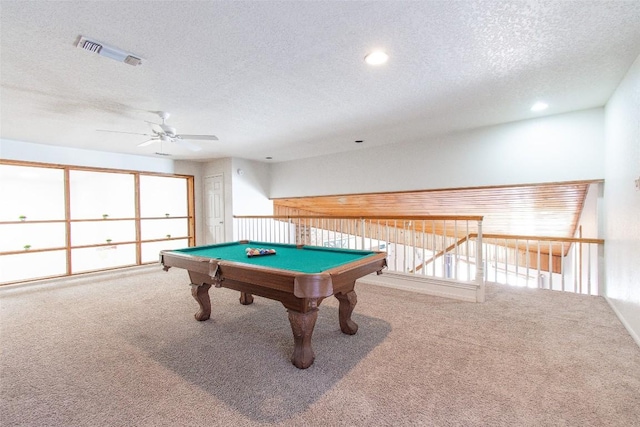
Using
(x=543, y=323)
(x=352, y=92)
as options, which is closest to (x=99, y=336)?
(x=352, y=92)

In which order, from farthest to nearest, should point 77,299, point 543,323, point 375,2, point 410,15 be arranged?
1. point 77,299
2. point 543,323
3. point 410,15
4. point 375,2

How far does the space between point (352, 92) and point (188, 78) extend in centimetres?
153

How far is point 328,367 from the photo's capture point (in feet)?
6.63

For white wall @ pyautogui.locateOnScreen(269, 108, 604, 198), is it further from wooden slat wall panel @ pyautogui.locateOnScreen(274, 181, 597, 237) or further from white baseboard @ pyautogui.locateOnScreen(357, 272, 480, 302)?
white baseboard @ pyautogui.locateOnScreen(357, 272, 480, 302)

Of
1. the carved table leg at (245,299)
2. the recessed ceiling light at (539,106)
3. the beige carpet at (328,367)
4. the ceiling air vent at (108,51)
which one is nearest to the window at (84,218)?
the beige carpet at (328,367)

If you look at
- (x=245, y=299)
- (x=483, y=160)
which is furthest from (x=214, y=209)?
(x=483, y=160)

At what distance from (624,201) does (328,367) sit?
310 centimetres

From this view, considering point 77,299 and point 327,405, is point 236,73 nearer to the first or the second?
point 327,405

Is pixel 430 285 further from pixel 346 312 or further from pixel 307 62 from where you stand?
pixel 307 62

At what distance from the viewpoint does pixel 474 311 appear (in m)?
3.05

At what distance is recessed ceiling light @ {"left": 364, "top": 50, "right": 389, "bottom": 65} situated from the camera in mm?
2123

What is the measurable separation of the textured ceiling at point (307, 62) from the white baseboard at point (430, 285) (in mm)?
2098

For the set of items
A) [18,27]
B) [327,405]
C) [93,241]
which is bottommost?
[327,405]

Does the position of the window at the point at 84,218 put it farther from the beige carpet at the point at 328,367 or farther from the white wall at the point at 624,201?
Answer: the white wall at the point at 624,201
